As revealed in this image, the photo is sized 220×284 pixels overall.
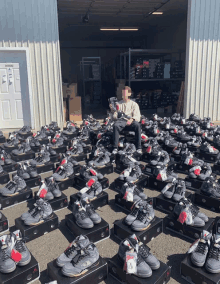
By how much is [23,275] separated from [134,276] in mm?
1075

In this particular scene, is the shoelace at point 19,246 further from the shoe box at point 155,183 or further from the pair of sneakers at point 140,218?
the shoe box at point 155,183

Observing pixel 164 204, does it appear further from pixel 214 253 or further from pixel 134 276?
pixel 134 276

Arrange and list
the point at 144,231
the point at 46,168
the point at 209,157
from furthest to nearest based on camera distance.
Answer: the point at 209,157 < the point at 46,168 < the point at 144,231

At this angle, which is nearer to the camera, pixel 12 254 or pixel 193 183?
pixel 12 254

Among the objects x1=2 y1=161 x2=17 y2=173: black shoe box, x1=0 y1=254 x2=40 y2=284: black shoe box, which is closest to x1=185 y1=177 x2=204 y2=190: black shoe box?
x1=0 y1=254 x2=40 y2=284: black shoe box

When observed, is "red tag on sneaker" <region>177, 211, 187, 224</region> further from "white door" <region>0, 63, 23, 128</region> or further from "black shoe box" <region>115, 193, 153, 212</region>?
"white door" <region>0, 63, 23, 128</region>

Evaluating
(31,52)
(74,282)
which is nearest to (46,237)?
(74,282)

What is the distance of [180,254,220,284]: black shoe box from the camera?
239 cm

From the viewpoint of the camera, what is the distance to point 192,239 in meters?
3.22

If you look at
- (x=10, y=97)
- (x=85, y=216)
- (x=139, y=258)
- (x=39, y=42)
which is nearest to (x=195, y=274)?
(x=139, y=258)

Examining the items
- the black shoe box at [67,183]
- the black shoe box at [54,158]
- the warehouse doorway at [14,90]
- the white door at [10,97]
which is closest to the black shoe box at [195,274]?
the black shoe box at [67,183]

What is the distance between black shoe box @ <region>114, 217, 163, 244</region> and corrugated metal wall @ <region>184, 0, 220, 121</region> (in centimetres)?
748

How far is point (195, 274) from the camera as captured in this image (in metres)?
2.50

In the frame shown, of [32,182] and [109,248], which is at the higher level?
[32,182]
